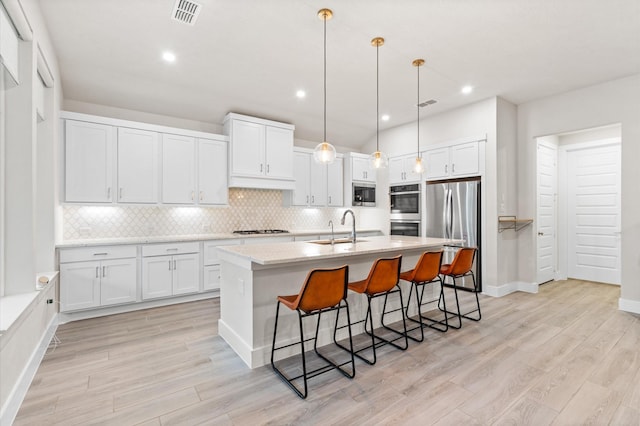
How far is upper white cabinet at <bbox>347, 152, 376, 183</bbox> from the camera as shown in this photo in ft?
21.2

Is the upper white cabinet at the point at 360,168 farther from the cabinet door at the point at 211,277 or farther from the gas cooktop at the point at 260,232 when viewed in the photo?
the cabinet door at the point at 211,277

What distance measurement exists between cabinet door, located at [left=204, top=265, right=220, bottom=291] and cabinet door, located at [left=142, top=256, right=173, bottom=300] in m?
0.47

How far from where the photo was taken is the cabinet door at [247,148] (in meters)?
4.97

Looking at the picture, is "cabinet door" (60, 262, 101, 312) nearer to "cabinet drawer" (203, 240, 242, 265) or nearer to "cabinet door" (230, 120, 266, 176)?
"cabinet drawer" (203, 240, 242, 265)

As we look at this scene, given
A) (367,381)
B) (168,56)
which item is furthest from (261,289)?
(168,56)

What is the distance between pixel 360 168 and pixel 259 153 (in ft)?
7.59

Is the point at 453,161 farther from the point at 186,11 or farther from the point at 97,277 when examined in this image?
the point at 97,277

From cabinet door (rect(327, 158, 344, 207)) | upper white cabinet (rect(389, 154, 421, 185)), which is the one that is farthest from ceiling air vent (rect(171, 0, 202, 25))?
upper white cabinet (rect(389, 154, 421, 185))

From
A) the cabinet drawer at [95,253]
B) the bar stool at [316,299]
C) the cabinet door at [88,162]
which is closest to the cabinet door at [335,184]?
the cabinet drawer at [95,253]

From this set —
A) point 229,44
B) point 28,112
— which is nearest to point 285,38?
point 229,44

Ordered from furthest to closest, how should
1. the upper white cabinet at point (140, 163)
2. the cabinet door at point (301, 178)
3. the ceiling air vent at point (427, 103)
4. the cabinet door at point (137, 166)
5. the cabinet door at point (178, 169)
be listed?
the cabinet door at point (301, 178), the ceiling air vent at point (427, 103), the cabinet door at point (178, 169), the cabinet door at point (137, 166), the upper white cabinet at point (140, 163)

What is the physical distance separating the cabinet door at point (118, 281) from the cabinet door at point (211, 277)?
89cm

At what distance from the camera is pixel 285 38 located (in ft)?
10.4

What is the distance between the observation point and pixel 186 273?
4.36m
